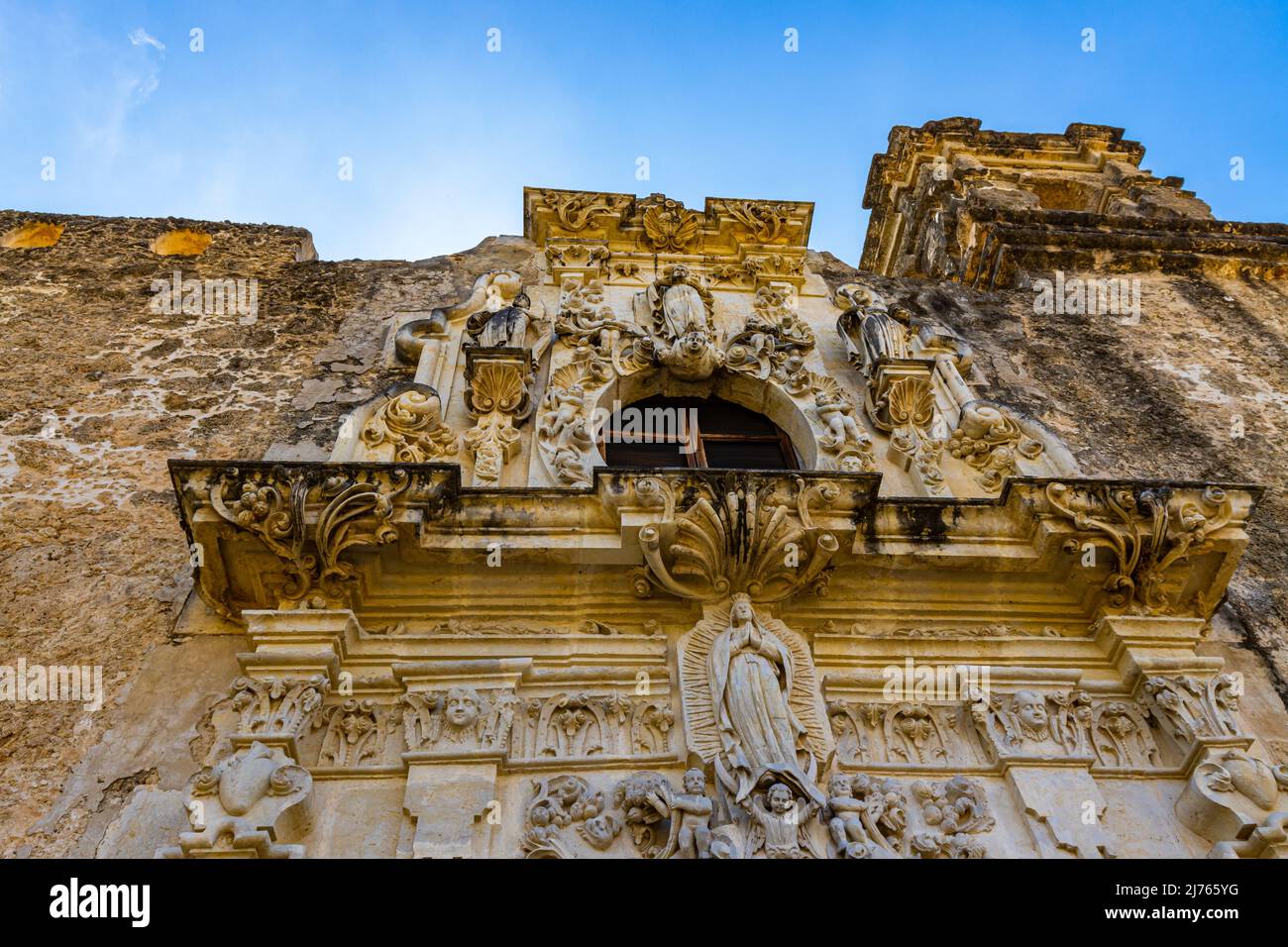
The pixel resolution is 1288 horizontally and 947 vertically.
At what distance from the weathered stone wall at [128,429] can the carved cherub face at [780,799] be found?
2.33m

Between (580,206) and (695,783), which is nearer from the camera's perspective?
(695,783)

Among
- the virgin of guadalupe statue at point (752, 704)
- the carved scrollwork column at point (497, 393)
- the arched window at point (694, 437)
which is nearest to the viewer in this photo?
the virgin of guadalupe statue at point (752, 704)

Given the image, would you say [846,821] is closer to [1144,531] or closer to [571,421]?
[1144,531]

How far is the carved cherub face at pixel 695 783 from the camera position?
429 centimetres

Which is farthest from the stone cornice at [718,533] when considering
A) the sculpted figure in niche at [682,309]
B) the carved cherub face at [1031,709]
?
the sculpted figure in niche at [682,309]

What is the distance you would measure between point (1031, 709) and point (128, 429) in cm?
514

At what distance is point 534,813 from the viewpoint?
4.30 m

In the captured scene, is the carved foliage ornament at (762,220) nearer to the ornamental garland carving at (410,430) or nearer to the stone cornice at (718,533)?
the ornamental garland carving at (410,430)

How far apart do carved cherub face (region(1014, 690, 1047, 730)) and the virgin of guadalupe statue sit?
1010 mm

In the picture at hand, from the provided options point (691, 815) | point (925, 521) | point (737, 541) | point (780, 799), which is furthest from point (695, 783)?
point (925, 521)

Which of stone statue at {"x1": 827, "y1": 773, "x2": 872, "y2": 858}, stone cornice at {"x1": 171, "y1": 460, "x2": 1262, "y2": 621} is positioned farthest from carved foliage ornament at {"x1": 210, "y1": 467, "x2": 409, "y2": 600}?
stone statue at {"x1": 827, "y1": 773, "x2": 872, "y2": 858}

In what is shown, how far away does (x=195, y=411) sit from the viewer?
262 inches

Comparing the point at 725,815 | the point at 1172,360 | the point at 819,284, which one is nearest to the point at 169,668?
the point at 725,815

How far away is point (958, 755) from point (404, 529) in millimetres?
2629
